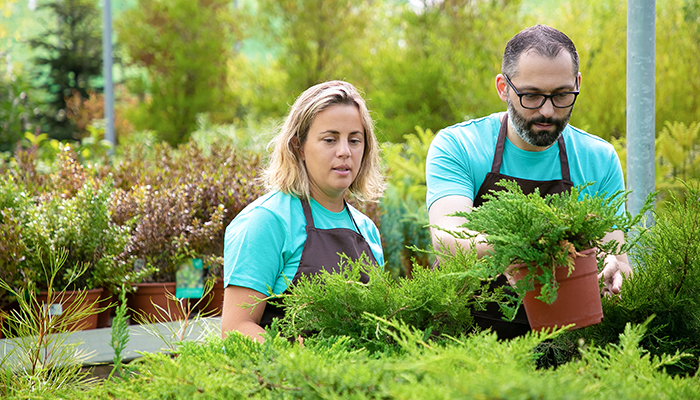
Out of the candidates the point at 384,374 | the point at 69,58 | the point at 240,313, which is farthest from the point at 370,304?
the point at 69,58

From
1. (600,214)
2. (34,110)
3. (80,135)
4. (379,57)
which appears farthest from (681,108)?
(80,135)

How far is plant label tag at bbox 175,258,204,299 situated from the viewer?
3854 millimetres

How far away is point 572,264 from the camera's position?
1318 millimetres

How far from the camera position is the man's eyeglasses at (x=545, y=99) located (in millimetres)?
2064

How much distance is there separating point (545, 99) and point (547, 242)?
0.93 m

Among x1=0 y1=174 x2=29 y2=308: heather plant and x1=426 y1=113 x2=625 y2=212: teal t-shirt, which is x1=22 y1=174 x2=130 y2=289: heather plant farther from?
x1=426 y1=113 x2=625 y2=212: teal t-shirt

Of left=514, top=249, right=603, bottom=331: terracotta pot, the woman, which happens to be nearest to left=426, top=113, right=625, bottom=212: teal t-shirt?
the woman

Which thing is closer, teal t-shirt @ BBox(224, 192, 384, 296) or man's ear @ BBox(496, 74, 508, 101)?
teal t-shirt @ BBox(224, 192, 384, 296)

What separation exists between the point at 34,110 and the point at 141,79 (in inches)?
211

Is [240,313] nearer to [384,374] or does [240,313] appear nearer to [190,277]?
[384,374]

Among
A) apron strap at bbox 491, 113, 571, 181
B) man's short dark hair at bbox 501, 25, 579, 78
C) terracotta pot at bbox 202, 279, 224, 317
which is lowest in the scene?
terracotta pot at bbox 202, 279, 224, 317

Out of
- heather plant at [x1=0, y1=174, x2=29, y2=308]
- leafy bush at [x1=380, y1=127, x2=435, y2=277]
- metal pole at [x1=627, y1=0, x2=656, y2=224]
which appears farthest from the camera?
leafy bush at [x1=380, y1=127, x2=435, y2=277]

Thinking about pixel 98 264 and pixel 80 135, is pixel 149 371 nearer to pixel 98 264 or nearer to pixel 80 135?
pixel 98 264

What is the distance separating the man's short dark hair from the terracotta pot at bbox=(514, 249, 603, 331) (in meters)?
0.94
